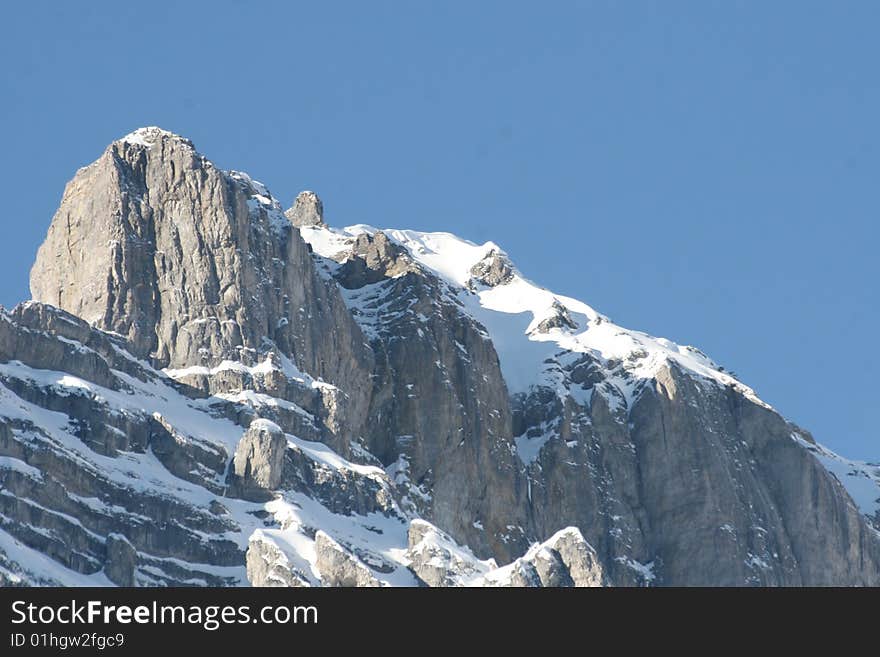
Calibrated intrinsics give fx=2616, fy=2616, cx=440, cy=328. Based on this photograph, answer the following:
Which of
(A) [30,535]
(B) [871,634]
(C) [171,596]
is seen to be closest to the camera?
(B) [871,634]

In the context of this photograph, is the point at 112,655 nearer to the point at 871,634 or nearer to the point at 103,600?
the point at 103,600

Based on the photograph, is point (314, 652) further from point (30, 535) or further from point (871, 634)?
point (30, 535)

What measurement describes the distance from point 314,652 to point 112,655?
8.25 m

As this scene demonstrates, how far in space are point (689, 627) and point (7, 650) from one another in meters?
26.5

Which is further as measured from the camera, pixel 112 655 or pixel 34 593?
pixel 34 593

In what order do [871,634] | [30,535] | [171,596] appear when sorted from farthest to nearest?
[30,535] → [171,596] → [871,634]

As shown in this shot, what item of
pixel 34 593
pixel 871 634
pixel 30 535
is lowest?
pixel 871 634

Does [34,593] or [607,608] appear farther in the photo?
[34,593]

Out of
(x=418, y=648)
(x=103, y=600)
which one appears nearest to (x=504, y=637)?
(x=418, y=648)

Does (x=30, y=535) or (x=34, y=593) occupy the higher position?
(x=30, y=535)

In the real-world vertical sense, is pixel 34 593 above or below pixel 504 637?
above

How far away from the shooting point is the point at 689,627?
100125 millimetres

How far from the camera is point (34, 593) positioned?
109938 millimetres

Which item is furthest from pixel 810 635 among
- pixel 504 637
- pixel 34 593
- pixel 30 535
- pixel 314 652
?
pixel 30 535
